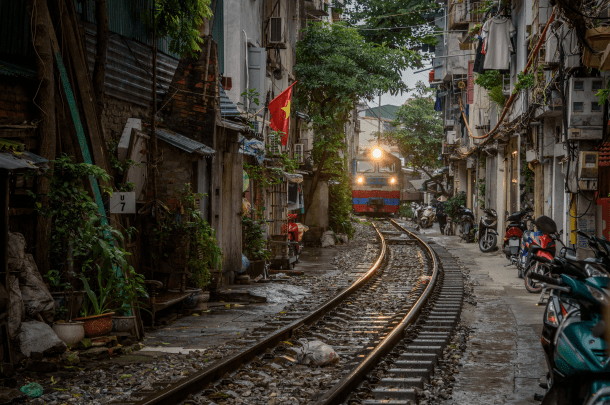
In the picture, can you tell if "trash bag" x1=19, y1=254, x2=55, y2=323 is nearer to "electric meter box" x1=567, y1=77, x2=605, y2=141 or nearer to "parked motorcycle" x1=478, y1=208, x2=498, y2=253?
"electric meter box" x1=567, y1=77, x2=605, y2=141

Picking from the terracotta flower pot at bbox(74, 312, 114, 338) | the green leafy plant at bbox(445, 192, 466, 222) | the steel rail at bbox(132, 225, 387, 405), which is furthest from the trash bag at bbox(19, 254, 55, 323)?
the green leafy plant at bbox(445, 192, 466, 222)

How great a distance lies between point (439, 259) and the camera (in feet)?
63.3

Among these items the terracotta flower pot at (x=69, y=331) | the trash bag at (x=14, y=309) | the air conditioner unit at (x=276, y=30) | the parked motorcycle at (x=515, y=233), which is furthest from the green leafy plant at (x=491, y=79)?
the trash bag at (x=14, y=309)

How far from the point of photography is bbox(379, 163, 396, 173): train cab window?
3666 centimetres

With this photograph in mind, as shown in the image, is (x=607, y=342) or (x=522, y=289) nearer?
(x=607, y=342)

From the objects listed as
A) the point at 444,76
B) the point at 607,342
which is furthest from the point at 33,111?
the point at 444,76

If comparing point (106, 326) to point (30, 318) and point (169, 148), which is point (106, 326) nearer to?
point (30, 318)

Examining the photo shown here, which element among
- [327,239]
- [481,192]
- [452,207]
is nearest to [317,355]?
[327,239]

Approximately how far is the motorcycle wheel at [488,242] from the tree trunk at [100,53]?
14566 mm

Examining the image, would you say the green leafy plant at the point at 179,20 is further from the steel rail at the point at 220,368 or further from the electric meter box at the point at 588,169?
the electric meter box at the point at 588,169

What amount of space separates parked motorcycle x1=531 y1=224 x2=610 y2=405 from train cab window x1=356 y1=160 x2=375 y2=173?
32.2 m

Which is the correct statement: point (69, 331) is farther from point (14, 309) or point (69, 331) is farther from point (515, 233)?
point (515, 233)

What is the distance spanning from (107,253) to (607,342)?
5430mm

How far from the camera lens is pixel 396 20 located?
3488 centimetres
